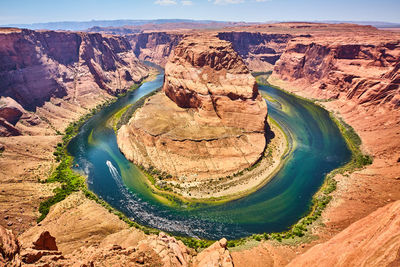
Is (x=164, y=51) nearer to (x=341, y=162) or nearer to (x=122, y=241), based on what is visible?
(x=341, y=162)

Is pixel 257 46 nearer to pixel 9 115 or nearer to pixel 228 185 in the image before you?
pixel 228 185

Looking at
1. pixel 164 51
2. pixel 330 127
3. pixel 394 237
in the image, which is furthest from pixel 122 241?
pixel 164 51

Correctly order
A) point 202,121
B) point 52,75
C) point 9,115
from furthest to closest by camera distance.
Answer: point 52,75 → point 202,121 → point 9,115

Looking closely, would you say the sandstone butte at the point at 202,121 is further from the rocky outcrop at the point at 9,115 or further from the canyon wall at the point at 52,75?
the canyon wall at the point at 52,75

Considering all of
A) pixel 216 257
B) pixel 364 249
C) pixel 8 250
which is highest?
pixel 364 249

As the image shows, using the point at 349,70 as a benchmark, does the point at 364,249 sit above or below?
below

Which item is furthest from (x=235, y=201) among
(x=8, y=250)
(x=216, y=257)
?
(x=8, y=250)

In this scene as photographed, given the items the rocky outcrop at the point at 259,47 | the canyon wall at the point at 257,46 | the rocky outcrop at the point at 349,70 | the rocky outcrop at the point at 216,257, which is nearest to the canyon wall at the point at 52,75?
the rocky outcrop at the point at 216,257

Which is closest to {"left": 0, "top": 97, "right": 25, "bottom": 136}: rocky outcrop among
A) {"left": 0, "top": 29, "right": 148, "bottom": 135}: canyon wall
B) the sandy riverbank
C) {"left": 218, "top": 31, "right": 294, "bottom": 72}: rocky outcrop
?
{"left": 0, "top": 29, "right": 148, "bottom": 135}: canyon wall
